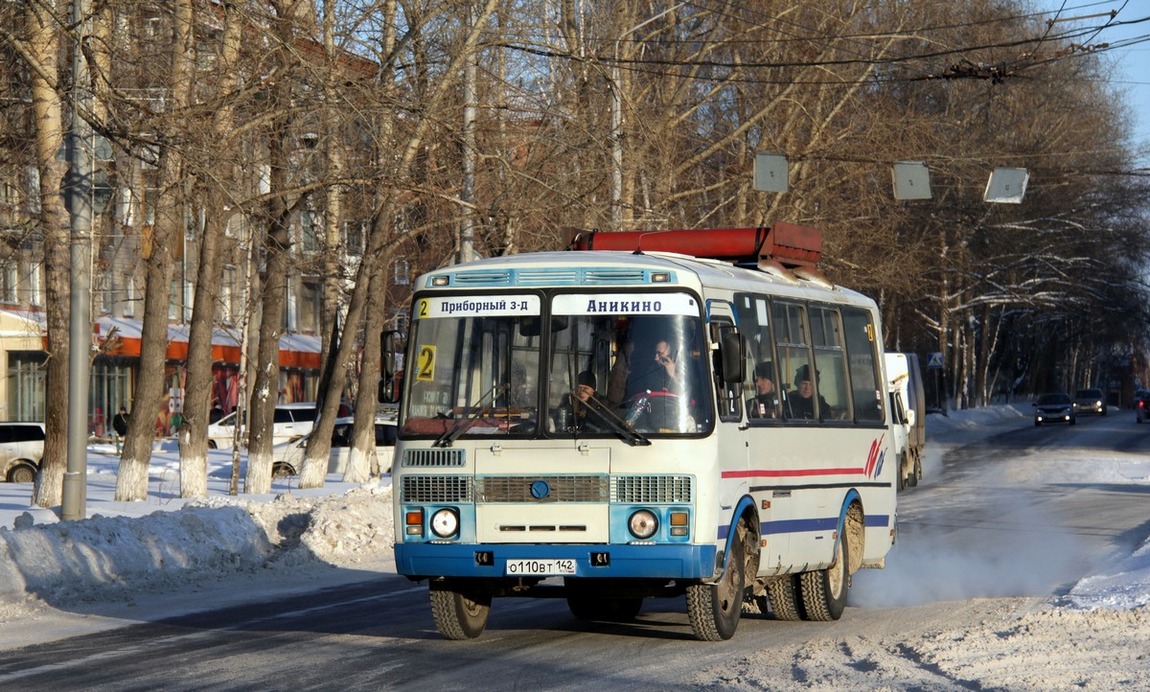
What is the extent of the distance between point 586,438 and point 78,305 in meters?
9.11

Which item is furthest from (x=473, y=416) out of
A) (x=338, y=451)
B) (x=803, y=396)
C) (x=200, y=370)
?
(x=338, y=451)

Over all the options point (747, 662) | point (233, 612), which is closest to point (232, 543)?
point (233, 612)

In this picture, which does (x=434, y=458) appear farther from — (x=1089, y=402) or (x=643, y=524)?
(x=1089, y=402)

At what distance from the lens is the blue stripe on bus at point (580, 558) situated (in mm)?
10703

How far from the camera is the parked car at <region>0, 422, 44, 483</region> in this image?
129ft

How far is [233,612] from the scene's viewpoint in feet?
46.3

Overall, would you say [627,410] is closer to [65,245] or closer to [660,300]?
Result: [660,300]

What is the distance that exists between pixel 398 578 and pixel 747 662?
734 cm

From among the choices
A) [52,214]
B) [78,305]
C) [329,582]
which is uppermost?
[52,214]

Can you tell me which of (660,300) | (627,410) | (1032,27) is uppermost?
(1032,27)

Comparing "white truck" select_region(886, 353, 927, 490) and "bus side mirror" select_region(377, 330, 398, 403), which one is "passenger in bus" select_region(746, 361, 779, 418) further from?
"white truck" select_region(886, 353, 927, 490)

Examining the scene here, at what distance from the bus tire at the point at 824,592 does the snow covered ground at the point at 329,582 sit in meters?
0.91

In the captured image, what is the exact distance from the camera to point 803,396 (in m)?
12.9

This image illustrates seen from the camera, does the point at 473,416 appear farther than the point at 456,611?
No
